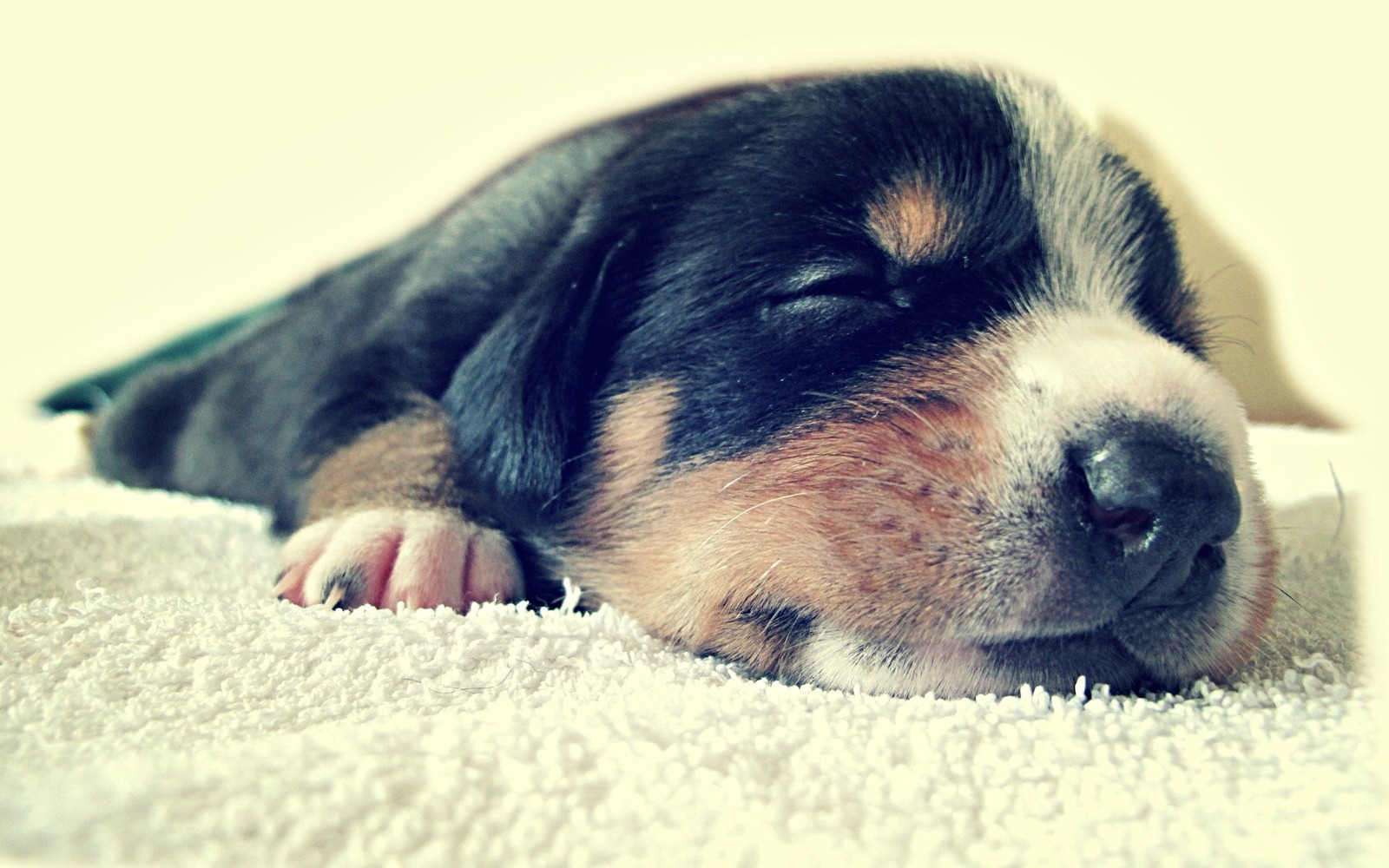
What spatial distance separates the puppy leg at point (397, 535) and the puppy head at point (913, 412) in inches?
5.4

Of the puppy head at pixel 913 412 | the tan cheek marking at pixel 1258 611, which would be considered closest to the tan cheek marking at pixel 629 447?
the puppy head at pixel 913 412

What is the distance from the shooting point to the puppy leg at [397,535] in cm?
136

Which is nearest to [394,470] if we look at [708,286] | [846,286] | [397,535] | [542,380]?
[397,535]

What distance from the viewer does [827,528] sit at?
3.64 feet

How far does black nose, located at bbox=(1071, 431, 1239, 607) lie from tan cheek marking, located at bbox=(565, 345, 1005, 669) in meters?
0.12

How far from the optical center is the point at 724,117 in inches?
58.2

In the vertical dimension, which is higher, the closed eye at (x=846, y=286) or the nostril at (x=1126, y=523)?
the closed eye at (x=846, y=286)

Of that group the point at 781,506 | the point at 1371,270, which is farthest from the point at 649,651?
the point at 1371,270

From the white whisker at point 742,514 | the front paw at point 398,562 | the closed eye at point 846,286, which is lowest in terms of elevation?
the front paw at point 398,562

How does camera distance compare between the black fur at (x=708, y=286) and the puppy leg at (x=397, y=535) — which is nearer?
the black fur at (x=708, y=286)

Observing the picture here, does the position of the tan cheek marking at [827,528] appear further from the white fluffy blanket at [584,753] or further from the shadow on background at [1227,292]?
the shadow on background at [1227,292]

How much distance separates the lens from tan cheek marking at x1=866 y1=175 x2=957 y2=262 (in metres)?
1.22

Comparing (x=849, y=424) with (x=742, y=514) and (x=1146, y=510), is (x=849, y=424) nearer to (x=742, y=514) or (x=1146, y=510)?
(x=742, y=514)

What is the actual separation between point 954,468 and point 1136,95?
26.0 inches
